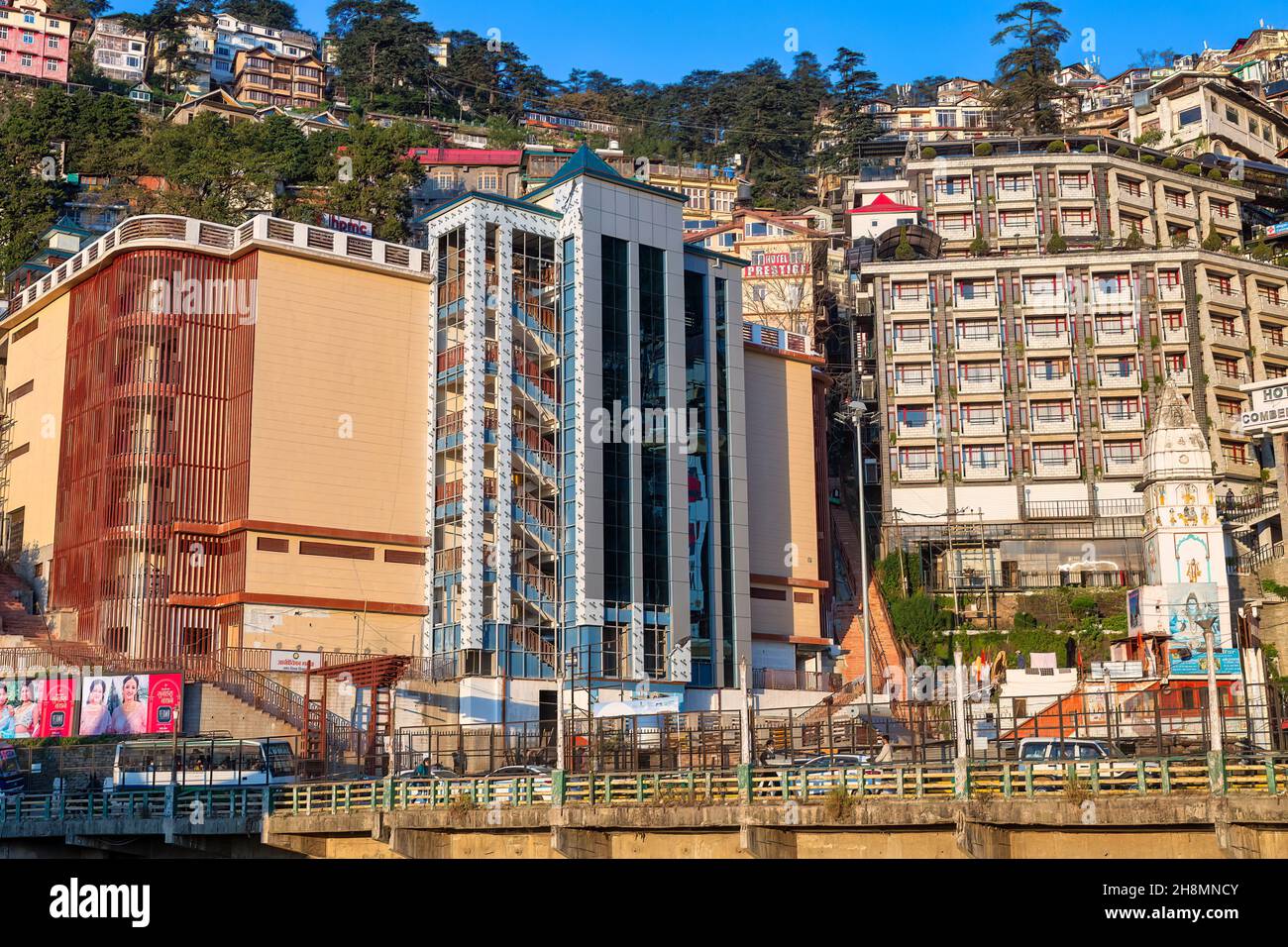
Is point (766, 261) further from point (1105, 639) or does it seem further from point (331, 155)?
Answer: point (1105, 639)

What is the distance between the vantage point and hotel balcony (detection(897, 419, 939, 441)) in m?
99.2

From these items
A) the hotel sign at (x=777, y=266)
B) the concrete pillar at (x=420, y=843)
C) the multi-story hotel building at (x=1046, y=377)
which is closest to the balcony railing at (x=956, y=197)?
the multi-story hotel building at (x=1046, y=377)

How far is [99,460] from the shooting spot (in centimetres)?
7344

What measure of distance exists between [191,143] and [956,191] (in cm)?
6034

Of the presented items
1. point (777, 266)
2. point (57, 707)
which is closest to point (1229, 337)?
point (777, 266)

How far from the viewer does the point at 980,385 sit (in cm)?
9950

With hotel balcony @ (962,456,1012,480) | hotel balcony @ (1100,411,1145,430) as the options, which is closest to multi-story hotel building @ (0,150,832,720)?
hotel balcony @ (962,456,1012,480)

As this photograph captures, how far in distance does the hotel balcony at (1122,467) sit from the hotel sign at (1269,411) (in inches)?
500

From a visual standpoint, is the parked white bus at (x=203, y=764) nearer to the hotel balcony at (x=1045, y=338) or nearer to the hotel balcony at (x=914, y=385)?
the hotel balcony at (x=914, y=385)

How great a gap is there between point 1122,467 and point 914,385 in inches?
547

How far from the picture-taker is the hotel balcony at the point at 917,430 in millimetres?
99188

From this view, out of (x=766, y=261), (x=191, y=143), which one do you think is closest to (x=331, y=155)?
(x=191, y=143)

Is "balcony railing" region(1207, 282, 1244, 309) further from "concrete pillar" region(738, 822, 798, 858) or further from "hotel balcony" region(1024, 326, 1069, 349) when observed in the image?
"concrete pillar" region(738, 822, 798, 858)

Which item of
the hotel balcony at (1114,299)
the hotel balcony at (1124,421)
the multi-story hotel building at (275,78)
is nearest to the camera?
the hotel balcony at (1124,421)
